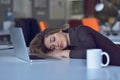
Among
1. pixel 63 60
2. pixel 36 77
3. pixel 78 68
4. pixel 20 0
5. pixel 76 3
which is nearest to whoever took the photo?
pixel 36 77

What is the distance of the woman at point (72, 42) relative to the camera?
1882 mm

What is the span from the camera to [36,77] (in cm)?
140

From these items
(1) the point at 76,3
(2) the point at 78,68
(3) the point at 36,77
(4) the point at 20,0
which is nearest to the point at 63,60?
(2) the point at 78,68

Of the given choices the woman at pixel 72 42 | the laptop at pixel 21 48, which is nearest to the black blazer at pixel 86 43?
the woman at pixel 72 42

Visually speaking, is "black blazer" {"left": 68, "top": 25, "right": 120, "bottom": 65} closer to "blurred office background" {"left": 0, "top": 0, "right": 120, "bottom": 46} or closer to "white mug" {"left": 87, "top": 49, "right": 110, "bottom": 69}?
"white mug" {"left": 87, "top": 49, "right": 110, "bottom": 69}

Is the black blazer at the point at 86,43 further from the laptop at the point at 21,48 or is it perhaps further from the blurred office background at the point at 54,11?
the blurred office background at the point at 54,11

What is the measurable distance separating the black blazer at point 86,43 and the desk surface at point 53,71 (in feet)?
0.20

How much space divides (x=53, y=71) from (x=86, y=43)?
0.41 metres

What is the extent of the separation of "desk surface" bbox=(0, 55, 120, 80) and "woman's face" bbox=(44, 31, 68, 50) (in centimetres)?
9

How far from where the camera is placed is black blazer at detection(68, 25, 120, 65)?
1849mm

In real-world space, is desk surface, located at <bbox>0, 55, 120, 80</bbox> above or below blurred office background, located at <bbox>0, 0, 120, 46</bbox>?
above

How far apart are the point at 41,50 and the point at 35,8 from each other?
18.4 feet

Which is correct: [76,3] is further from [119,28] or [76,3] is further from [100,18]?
[119,28]

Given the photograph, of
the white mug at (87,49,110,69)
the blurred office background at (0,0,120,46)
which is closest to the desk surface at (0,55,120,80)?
the white mug at (87,49,110,69)
